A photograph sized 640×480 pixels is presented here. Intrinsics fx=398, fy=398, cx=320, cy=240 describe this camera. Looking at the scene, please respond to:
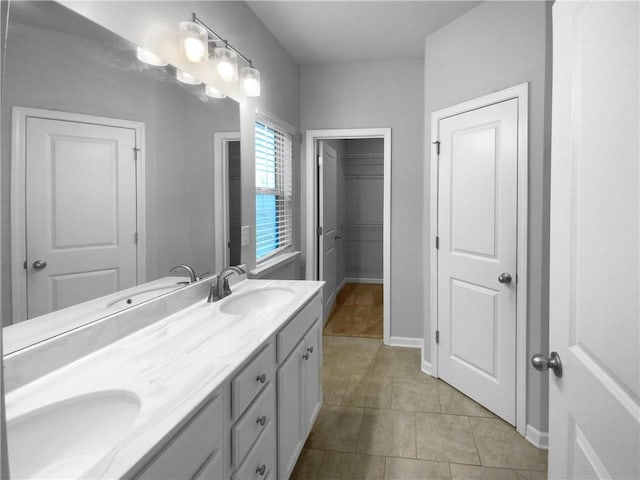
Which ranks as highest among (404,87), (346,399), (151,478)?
(404,87)

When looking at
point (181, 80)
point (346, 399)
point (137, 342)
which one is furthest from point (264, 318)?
point (346, 399)

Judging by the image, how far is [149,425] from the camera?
2.78ft

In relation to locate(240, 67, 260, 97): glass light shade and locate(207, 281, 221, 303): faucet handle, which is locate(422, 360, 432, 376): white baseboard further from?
locate(240, 67, 260, 97): glass light shade

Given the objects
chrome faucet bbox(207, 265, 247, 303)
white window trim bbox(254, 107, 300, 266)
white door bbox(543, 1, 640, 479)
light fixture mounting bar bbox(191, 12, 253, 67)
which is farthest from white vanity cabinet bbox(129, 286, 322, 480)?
light fixture mounting bar bbox(191, 12, 253, 67)

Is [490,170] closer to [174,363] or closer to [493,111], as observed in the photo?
[493,111]

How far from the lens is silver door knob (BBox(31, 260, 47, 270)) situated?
1.12 metres

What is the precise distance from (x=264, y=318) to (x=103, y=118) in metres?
0.92

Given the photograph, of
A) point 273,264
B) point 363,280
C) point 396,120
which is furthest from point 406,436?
point 363,280

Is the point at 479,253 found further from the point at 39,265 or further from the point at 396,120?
the point at 39,265

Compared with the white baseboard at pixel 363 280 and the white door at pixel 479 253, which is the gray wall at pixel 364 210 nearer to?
the white baseboard at pixel 363 280

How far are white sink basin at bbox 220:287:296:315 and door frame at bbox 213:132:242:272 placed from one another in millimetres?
223

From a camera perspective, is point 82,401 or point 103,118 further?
point 103,118

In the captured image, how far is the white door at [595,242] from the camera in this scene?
Answer: 26.7 inches

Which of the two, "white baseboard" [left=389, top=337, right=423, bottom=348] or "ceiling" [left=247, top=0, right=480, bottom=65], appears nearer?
"ceiling" [left=247, top=0, right=480, bottom=65]
